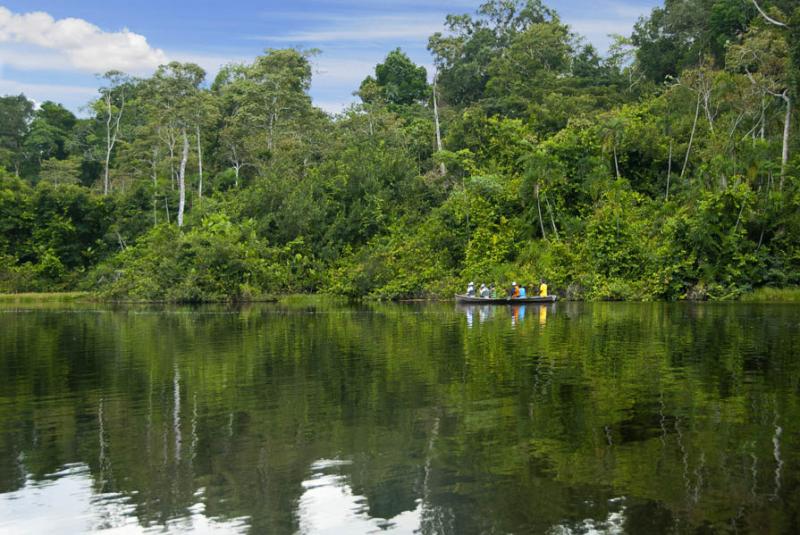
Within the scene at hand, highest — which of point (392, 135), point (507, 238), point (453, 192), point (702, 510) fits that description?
point (392, 135)

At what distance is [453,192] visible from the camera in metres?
47.2

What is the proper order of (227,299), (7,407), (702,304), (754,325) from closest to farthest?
(7,407)
(754,325)
(702,304)
(227,299)

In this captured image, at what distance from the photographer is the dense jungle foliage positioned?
127ft

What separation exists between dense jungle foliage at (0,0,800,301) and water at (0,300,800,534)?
63.9ft

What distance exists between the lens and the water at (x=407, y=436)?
7.44m

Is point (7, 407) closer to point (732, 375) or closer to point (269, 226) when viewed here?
point (732, 375)

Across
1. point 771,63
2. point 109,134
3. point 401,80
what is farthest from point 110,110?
point 771,63

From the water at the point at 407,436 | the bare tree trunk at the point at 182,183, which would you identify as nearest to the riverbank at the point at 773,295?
the water at the point at 407,436

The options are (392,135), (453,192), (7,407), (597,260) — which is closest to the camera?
(7,407)

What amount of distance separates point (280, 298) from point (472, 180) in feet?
40.7

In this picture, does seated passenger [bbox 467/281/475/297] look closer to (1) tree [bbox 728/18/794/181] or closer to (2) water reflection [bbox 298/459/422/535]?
(1) tree [bbox 728/18/794/181]

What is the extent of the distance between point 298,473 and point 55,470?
281cm

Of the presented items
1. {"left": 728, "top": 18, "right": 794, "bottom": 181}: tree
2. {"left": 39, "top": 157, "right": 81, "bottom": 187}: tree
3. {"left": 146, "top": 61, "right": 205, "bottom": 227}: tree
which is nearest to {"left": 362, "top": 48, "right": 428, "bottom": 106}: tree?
{"left": 146, "top": 61, "right": 205, "bottom": 227}: tree

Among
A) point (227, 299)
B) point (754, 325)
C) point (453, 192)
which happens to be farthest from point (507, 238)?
point (754, 325)
